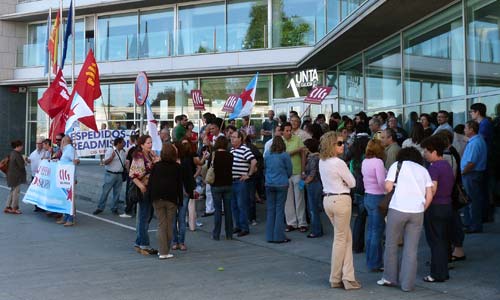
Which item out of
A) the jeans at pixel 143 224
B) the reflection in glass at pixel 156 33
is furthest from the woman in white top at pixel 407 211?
the reflection in glass at pixel 156 33

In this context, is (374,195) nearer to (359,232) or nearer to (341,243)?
(341,243)

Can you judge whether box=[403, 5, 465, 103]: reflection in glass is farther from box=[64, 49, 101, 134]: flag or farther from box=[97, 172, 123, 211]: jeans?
box=[64, 49, 101, 134]: flag

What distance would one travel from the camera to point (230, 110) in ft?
54.5

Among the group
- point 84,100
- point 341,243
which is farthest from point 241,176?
point 84,100

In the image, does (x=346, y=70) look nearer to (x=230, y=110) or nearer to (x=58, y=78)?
(x=230, y=110)

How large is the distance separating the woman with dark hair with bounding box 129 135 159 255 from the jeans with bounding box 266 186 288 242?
2121mm

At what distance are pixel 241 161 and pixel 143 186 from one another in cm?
224

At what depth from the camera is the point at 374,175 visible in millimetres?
7391

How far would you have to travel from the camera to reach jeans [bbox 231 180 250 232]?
10.4 meters

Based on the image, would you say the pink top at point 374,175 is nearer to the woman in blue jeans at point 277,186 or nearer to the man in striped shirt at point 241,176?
the woman in blue jeans at point 277,186

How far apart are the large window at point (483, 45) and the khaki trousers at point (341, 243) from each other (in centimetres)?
590

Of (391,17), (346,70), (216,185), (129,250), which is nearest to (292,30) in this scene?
(346,70)

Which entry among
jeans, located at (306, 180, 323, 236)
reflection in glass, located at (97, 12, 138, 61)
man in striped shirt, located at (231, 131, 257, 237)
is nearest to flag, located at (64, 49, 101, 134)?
man in striped shirt, located at (231, 131, 257, 237)

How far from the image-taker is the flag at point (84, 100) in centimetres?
1176
